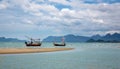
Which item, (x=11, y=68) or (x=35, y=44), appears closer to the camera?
(x=11, y=68)

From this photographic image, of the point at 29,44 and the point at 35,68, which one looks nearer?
the point at 35,68

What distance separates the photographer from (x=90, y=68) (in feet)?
88.3

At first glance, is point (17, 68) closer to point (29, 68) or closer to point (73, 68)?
point (29, 68)

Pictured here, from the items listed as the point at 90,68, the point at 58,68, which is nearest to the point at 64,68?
the point at 58,68

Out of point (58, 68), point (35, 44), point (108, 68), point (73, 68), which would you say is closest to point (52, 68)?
point (58, 68)

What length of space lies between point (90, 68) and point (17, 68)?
771cm

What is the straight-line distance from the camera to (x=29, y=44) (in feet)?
334

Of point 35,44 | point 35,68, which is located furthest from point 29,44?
point 35,68

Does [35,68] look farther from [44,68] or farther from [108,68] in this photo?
[108,68]

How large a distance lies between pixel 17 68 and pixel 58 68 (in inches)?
168

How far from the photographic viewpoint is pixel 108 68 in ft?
87.9

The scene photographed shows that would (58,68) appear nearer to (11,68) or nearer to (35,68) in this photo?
(35,68)

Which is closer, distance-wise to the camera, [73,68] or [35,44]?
[73,68]

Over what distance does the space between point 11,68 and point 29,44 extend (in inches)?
3016
